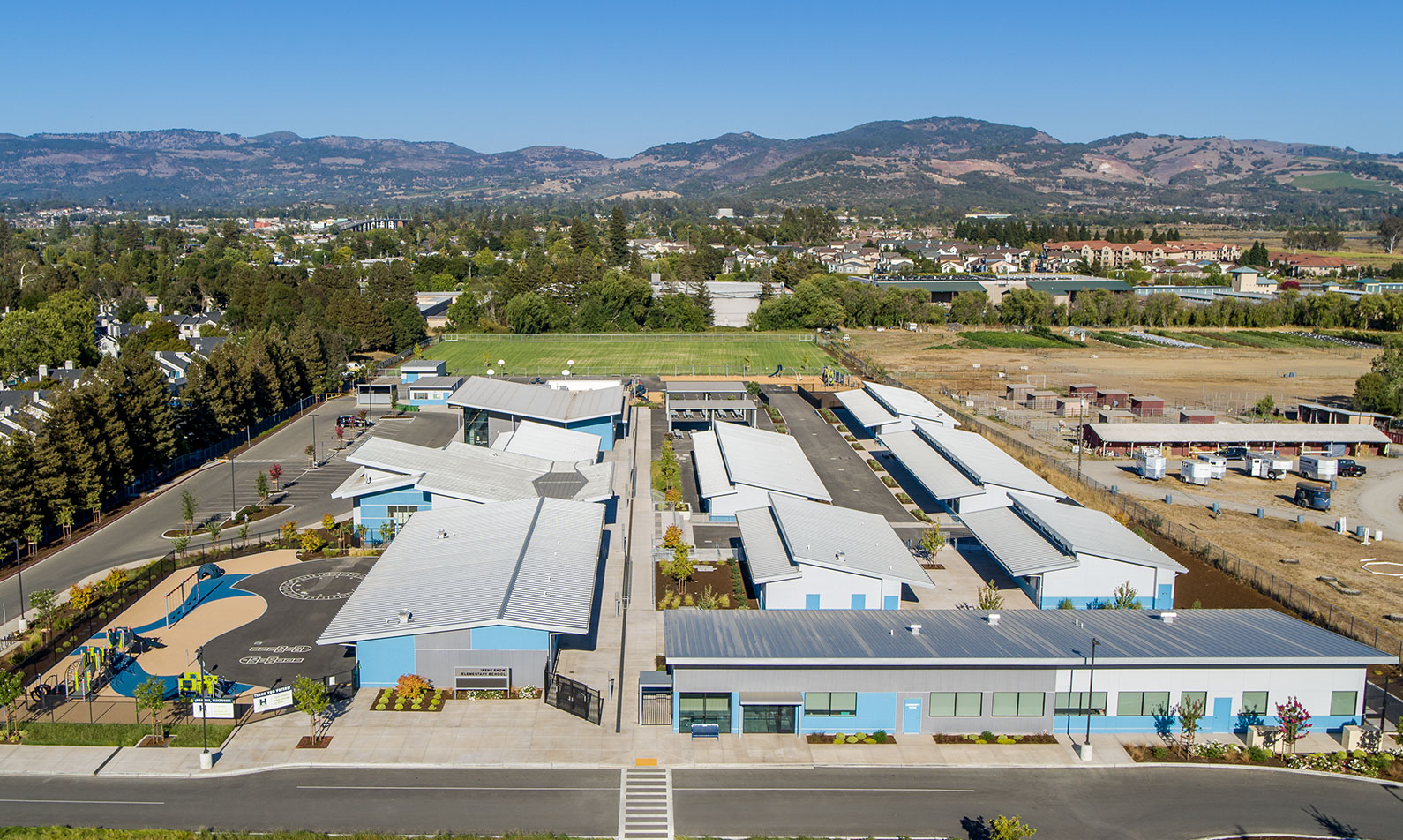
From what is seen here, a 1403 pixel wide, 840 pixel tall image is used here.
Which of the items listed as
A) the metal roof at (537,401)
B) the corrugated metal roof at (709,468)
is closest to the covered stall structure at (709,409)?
the metal roof at (537,401)

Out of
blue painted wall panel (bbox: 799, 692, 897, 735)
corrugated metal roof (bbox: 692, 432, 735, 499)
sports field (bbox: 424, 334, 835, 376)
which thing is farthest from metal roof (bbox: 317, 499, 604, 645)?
sports field (bbox: 424, 334, 835, 376)

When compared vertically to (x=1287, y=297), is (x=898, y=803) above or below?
below

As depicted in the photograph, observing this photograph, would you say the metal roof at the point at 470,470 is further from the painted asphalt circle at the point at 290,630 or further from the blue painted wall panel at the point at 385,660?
the blue painted wall panel at the point at 385,660

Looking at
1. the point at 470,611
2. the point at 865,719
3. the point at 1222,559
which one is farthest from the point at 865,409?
the point at 470,611

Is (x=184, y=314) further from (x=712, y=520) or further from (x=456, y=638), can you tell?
(x=456, y=638)

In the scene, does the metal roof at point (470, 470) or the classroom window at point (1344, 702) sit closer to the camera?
the classroom window at point (1344, 702)

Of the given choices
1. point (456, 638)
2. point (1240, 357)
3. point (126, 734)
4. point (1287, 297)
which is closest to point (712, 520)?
point (456, 638)
